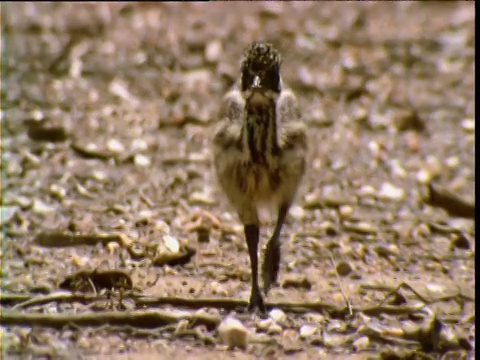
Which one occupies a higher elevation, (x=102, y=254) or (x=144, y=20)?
(x=144, y=20)

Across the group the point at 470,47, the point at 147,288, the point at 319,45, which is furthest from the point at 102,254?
the point at 470,47

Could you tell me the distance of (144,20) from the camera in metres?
8.42

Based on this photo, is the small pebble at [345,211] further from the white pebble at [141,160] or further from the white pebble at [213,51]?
the white pebble at [213,51]

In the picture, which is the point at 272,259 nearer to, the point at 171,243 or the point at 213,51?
the point at 171,243

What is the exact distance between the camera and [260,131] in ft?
13.7

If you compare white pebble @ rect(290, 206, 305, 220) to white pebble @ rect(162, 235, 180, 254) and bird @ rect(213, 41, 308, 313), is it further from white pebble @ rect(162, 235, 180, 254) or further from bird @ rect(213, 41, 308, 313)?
white pebble @ rect(162, 235, 180, 254)

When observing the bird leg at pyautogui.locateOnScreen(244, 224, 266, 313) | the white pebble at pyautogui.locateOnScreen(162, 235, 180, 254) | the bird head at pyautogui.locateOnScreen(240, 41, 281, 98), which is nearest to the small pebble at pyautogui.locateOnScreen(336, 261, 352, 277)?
the bird leg at pyautogui.locateOnScreen(244, 224, 266, 313)

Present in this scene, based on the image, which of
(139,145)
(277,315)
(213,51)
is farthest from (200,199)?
(213,51)

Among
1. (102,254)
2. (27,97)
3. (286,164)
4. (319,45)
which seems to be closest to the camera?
(286,164)

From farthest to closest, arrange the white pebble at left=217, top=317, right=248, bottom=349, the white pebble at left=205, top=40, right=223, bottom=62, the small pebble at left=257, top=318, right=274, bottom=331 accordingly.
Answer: the white pebble at left=205, top=40, right=223, bottom=62, the small pebble at left=257, top=318, right=274, bottom=331, the white pebble at left=217, top=317, right=248, bottom=349

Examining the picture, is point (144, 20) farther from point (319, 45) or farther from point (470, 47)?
point (470, 47)

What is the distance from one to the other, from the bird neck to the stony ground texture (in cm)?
81

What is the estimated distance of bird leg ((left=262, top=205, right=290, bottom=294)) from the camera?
4.67 m

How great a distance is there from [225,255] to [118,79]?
2.89 meters
